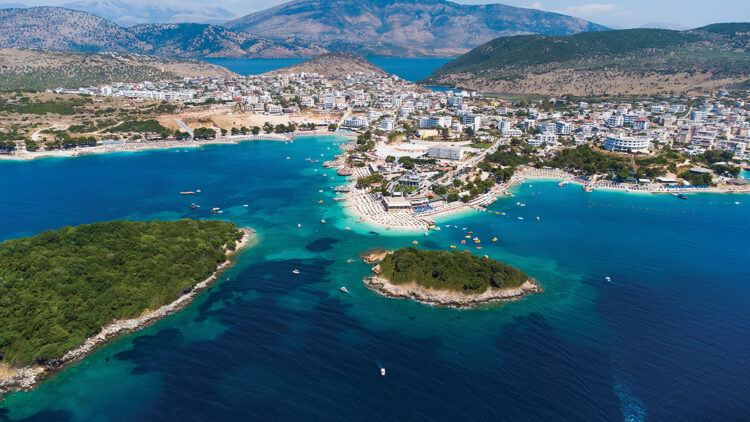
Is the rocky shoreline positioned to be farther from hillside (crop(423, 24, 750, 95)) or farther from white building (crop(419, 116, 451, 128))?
hillside (crop(423, 24, 750, 95))

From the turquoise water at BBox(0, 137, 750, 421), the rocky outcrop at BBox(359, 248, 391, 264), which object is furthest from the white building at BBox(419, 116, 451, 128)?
the rocky outcrop at BBox(359, 248, 391, 264)

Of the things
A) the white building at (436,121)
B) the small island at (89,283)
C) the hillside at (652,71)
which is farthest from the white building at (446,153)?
the hillside at (652,71)

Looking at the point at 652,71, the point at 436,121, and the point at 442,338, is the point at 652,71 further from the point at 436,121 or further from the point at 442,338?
the point at 442,338

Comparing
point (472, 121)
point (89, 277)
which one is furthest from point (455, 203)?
point (472, 121)

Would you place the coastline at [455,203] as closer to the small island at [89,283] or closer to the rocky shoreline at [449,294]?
the rocky shoreline at [449,294]

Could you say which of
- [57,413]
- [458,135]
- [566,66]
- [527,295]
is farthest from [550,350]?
[566,66]

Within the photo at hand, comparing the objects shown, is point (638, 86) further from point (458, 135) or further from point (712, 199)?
point (712, 199)

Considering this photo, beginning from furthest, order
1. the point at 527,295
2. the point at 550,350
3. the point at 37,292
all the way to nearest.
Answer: the point at 527,295 < the point at 37,292 < the point at 550,350
